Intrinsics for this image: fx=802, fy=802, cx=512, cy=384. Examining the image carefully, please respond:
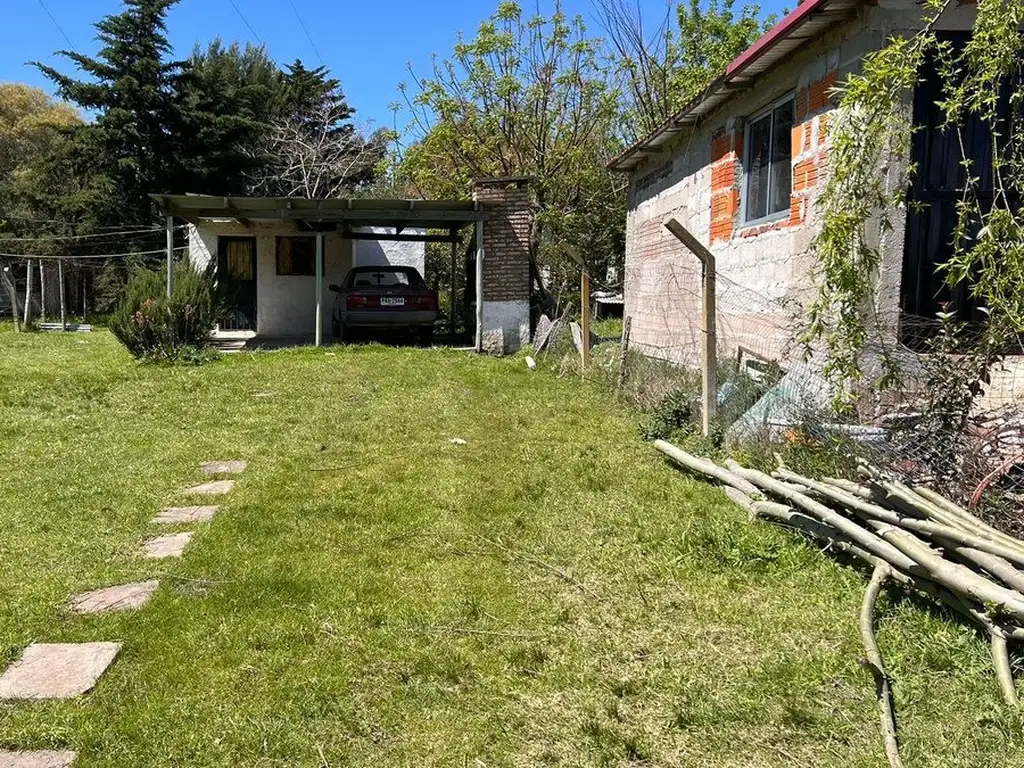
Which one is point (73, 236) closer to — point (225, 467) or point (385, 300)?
point (385, 300)

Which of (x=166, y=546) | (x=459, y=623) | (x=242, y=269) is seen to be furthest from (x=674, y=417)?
(x=242, y=269)

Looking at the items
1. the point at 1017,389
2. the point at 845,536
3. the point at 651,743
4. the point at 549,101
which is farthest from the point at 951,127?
the point at 549,101

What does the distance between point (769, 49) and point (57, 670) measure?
6.35 m

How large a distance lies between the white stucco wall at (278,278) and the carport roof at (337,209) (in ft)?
11.6

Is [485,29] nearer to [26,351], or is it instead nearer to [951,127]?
[26,351]

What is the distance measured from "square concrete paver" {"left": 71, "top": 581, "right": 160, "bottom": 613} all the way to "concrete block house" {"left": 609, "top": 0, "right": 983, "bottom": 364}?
150 inches

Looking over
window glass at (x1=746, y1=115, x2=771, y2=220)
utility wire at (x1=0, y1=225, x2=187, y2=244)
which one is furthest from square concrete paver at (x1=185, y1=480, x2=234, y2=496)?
utility wire at (x1=0, y1=225, x2=187, y2=244)

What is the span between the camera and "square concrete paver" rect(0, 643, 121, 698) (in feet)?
8.74

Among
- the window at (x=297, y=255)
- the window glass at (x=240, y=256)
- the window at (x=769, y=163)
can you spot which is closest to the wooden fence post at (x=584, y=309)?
the window at (x=769, y=163)

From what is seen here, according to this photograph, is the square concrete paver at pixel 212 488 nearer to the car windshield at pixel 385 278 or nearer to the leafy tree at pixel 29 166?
the car windshield at pixel 385 278

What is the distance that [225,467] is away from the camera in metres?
5.81

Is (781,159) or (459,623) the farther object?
(781,159)

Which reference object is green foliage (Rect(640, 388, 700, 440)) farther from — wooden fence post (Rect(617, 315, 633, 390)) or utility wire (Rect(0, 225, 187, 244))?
utility wire (Rect(0, 225, 187, 244))

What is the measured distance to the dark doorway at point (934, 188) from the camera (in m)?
5.68
